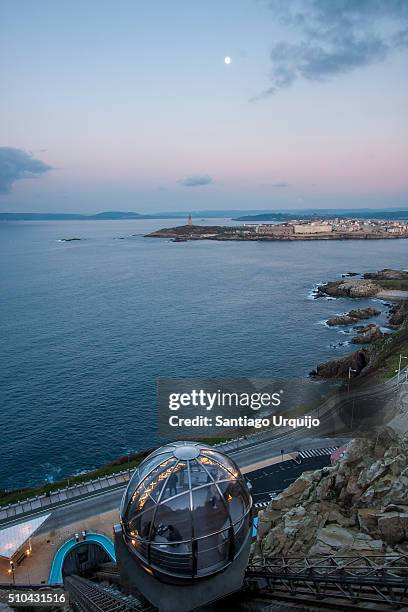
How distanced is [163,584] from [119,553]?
943 millimetres

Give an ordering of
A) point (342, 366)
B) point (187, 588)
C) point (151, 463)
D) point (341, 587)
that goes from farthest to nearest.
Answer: point (342, 366)
point (151, 463)
point (341, 587)
point (187, 588)

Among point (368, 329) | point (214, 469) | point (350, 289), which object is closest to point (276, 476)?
point (214, 469)

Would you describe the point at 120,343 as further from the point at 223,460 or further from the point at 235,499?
the point at 235,499

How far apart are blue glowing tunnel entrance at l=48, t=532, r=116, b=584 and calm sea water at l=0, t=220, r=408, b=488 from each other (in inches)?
407

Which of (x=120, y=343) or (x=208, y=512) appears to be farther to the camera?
(x=120, y=343)

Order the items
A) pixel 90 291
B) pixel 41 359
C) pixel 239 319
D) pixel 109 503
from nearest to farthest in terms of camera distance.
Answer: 1. pixel 109 503
2. pixel 41 359
3. pixel 239 319
4. pixel 90 291

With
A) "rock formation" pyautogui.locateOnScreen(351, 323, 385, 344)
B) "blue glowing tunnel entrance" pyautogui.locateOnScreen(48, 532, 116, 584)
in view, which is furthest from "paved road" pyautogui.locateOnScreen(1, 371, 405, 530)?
"rock formation" pyautogui.locateOnScreen(351, 323, 385, 344)

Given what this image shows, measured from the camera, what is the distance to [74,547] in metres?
19.3

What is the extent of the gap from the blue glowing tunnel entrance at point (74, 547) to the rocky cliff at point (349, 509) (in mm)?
7126

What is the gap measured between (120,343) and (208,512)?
47.6 m

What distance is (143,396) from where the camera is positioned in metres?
39.5

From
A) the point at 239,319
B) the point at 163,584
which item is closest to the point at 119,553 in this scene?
the point at 163,584

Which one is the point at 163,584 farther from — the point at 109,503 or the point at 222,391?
the point at 222,391

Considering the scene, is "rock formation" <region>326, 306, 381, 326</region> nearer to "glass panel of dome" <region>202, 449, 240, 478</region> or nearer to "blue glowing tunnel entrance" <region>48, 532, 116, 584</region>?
"blue glowing tunnel entrance" <region>48, 532, 116, 584</region>
